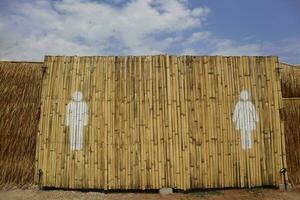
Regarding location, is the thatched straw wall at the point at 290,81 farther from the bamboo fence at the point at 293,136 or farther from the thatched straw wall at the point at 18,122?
the thatched straw wall at the point at 18,122

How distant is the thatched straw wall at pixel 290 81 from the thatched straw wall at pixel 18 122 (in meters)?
9.22

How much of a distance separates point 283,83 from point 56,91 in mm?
8589

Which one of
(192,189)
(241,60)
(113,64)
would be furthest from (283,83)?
(113,64)

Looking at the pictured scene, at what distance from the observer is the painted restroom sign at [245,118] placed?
10.3m

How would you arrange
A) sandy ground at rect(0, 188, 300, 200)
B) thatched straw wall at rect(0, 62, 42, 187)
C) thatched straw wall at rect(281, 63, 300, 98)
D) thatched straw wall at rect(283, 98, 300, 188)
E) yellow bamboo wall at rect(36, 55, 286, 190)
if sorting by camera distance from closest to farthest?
sandy ground at rect(0, 188, 300, 200) → yellow bamboo wall at rect(36, 55, 286, 190) → thatched straw wall at rect(0, 62, 42, 187) → thatched straw wall at rect(283, 98, 300, 188) → thatched straw wall at rect(281, 63, 300, 98)

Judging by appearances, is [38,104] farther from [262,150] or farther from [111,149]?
[262,150]

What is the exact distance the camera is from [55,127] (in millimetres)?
10227

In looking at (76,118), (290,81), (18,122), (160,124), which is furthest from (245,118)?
(18,122)

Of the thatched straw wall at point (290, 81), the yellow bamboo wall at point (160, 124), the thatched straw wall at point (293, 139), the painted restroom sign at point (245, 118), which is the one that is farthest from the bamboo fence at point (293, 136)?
the thatched straw wall at point (290, 81)

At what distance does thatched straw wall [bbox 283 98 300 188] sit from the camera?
10.6 meters

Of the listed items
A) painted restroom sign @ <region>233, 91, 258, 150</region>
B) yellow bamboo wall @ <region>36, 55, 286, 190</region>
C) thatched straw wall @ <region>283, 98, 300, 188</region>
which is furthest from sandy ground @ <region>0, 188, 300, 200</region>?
painted restroom sign @ <region>233, 91, 258, 150</region>

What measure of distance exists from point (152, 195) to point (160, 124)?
2.11 meters

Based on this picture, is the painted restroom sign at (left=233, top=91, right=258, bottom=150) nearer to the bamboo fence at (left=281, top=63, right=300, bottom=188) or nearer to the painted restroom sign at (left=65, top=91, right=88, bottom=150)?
the bamboo fence at (left=281, top=63, right=300, bottom=188)

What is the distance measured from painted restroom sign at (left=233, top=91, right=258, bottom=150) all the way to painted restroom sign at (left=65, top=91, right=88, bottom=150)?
185 inches
